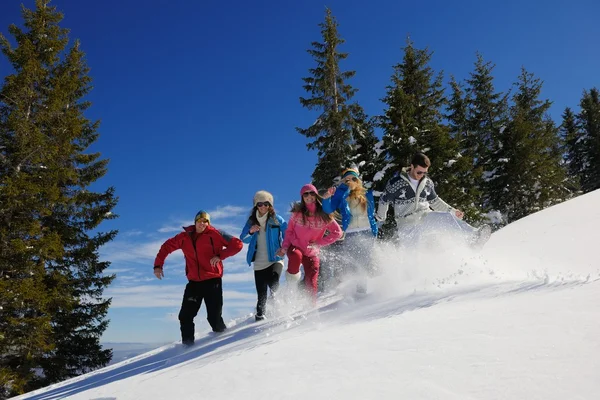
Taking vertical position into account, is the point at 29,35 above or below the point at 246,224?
above

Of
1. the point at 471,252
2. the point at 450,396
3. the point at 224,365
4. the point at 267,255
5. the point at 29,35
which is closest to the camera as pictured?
the point at 450,396

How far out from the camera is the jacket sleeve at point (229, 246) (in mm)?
6293

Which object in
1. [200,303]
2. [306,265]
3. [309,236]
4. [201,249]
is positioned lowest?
[200,303]

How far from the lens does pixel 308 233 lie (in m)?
6.16

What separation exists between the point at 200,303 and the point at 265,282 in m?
1.09

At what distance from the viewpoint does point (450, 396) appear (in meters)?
1.99

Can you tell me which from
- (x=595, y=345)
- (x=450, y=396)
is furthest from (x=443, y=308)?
(x=450, y=396)

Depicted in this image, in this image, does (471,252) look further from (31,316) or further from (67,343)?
(67,343)

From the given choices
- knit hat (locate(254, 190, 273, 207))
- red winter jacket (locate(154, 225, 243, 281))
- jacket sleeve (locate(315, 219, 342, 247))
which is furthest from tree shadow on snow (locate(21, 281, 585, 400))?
knit hat (locate(254, 190, 273, 207))

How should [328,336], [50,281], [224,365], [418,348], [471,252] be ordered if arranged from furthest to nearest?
[50,281]
[471,252]
[328,336]
[224,365]
[418,348]

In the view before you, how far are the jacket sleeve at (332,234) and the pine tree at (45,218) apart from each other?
400 inches

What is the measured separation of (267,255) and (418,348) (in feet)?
13.1

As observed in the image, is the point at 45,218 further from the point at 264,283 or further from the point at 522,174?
the point at 522,174

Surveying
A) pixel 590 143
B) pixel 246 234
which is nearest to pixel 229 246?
pixel 246 234
